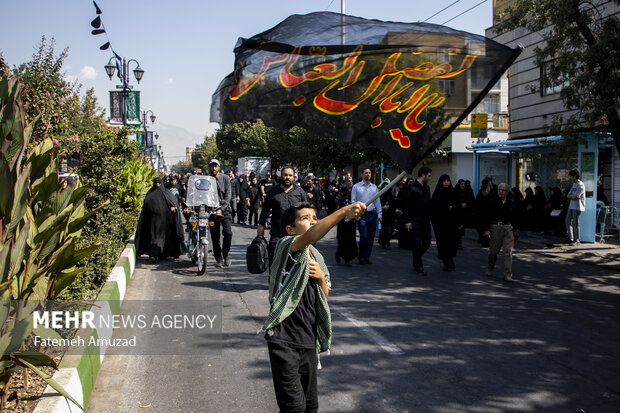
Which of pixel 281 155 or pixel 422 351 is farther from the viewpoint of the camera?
pixel 281 155

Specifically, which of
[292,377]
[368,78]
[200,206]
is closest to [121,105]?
[200,206]

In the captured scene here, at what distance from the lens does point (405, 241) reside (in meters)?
13.1

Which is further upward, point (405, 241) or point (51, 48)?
point (51, 48)

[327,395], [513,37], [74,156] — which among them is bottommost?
[327,395]

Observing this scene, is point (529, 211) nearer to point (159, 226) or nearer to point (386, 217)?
point (386, 217)

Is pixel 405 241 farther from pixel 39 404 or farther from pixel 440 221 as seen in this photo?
pixel 39 404

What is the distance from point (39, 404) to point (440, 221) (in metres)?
7.87

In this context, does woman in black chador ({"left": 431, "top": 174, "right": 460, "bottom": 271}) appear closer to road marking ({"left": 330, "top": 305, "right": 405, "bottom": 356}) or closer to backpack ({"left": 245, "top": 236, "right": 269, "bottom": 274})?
road marking ({"left": 330, "top": 305, "right": 405, "bottom": 356})

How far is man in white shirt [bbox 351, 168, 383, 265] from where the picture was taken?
34.5 feet

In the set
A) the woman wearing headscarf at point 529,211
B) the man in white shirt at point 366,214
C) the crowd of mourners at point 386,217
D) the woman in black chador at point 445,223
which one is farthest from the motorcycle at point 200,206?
the woman wearing headscarf at point 529,211

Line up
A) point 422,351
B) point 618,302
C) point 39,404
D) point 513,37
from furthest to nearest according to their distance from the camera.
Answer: point 513,37
point 618,302
point 422,351
point 39,404

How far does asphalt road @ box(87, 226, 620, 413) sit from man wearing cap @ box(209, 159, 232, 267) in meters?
1.25

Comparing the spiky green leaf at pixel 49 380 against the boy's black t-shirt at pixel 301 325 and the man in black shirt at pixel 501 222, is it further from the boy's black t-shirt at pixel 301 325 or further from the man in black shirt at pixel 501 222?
the man in black shirt at pixel 501 222

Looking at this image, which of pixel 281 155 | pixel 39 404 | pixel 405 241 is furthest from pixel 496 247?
pixel 281 155
